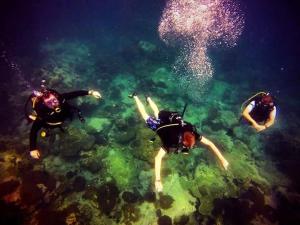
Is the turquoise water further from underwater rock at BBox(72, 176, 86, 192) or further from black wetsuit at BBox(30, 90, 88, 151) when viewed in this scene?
black wetsuit at BBox(30, 90, 88, 151)

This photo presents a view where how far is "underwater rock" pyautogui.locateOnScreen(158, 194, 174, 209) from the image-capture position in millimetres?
8334

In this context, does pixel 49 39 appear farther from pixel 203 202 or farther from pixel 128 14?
pixel 203 202

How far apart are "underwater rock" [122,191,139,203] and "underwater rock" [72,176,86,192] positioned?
1573mm

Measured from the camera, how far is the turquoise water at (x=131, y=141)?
27.2ft

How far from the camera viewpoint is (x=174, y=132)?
19.6 ft

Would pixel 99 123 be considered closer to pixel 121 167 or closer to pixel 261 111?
pixel 121 167

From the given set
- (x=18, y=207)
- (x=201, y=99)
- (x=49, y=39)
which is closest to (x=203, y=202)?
(x=18, y=207)

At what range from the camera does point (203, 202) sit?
8602mm

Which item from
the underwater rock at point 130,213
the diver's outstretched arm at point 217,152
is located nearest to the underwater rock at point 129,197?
the underwater rock at point 130,213

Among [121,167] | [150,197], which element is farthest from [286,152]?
[121,167]

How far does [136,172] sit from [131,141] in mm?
1800

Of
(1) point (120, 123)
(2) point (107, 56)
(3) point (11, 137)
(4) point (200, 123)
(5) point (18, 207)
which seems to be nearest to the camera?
(5) point (18, 207)

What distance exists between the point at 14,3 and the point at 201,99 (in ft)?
62.8

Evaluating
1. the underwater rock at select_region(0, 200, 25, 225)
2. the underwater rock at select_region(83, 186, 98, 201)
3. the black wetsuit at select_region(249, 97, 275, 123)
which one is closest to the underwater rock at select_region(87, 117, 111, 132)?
the underwater rock at select_region(83, 186, 98, 201)
